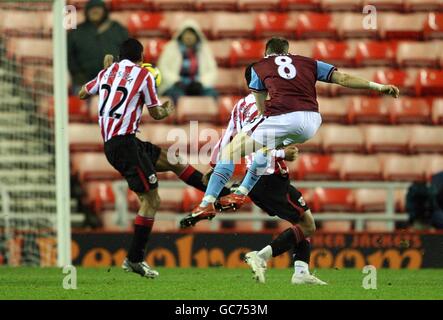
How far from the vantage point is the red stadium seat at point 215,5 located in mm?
16938

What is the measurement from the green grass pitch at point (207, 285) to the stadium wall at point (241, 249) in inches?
35.7

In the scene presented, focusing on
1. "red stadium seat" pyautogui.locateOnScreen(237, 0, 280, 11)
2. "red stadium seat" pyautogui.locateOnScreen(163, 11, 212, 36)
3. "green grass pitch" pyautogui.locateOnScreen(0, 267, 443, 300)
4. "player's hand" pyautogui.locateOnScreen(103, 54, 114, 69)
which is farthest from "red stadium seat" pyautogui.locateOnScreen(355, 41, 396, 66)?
"player's hand" pyautogui.locateOnScreen(103, 54, 114, 69)

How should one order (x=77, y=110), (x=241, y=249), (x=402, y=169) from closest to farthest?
(x=241, y=249), (x=402, y=169), (x=77, y=110)

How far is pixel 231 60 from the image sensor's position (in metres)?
16.2

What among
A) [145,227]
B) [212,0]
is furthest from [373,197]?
[145,227]

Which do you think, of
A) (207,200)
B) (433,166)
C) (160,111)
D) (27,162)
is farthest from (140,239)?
(433,166)

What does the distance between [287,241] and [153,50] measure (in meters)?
6.53

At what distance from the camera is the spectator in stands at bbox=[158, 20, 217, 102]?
15.2 meters

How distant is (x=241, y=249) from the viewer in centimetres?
1351

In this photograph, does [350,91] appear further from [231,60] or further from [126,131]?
[126,131]

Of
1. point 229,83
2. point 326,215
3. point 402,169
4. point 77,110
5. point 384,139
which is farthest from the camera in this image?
point 229,83

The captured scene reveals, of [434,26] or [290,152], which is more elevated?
[434,26]

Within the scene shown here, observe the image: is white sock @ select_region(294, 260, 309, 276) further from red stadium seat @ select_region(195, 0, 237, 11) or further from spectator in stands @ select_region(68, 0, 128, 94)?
red stadium seat @ select_region(195, 0, 237, 11)

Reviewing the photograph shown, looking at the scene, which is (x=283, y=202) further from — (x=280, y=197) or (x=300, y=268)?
(x=300, y=268)
